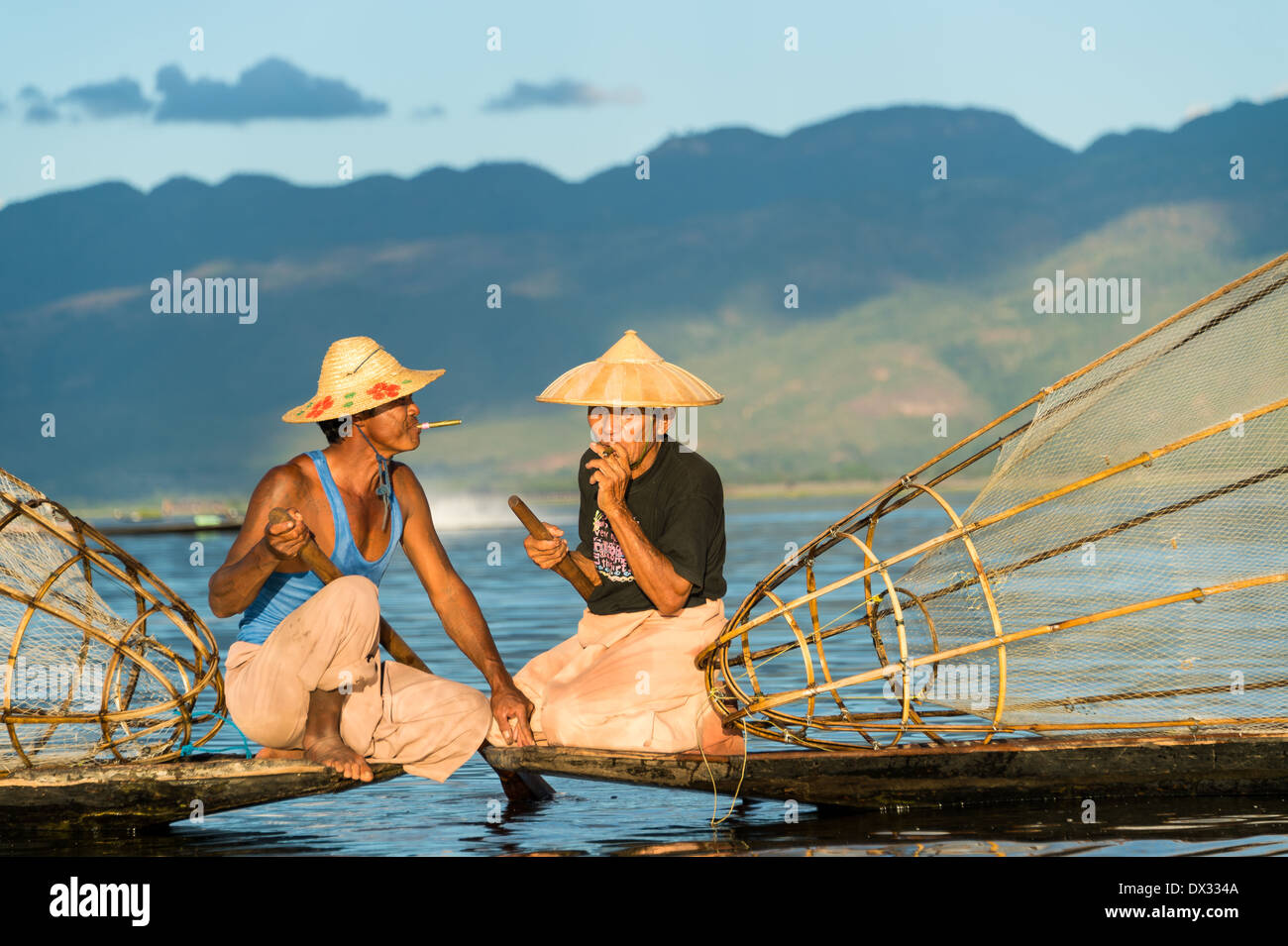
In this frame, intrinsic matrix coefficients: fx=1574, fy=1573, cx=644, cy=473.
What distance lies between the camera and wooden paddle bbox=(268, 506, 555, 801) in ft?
17.5

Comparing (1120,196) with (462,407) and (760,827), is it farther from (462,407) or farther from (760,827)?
(760,827)

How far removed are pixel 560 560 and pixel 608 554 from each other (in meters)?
0.24

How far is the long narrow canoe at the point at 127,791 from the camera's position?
18.7 feet

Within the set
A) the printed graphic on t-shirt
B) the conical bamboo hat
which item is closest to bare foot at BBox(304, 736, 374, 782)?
the printed graphic on t-shirt

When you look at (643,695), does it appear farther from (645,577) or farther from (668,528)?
(668,528)

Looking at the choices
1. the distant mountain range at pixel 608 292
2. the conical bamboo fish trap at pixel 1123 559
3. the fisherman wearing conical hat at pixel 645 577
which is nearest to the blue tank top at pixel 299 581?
the fisherman wearing conical hat at pixel 645 577

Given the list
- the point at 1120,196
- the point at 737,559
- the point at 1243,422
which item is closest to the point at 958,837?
the point at 1243,422

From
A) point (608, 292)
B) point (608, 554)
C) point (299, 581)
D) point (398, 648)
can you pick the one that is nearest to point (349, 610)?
point (299, 581)

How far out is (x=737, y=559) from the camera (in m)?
23.9

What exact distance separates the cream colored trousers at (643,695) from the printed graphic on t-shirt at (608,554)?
155 millimetres

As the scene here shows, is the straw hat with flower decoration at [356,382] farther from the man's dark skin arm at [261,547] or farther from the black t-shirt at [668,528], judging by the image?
the black t-shirt at [668,528]

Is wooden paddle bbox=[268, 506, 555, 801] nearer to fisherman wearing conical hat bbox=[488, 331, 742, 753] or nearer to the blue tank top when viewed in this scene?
the blue tank top

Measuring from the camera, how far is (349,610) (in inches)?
209

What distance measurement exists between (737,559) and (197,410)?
89.1 metres
